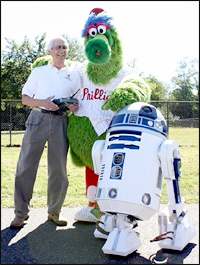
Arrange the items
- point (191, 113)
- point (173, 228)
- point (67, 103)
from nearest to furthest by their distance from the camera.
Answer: point (173, 228)
point (67, 103)
point (191, 113)

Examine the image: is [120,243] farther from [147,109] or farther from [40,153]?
[40,153]

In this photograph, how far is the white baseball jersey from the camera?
366 cm

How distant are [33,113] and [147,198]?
5.17ft

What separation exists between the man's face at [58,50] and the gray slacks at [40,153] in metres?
0.59

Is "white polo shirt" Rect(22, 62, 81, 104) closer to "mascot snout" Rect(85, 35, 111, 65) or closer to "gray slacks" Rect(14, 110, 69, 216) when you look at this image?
"gray slacks" Rect(14, 110, 69, 216)

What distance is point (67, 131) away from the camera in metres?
3.85

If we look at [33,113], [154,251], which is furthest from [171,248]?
[33,113]

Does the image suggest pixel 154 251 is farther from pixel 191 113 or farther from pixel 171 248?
pixel 191 113

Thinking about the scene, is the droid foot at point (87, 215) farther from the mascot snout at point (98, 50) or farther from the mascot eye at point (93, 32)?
the mascot eye at point (93, 32)

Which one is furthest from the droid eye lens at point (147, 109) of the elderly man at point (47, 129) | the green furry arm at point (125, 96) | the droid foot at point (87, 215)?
the droid foot at point (87, 215)

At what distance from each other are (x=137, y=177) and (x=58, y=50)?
1.67m

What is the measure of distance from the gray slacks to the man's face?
592 mm

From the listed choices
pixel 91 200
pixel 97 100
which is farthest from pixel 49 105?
pixel 91 200

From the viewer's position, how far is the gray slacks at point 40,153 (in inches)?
149
